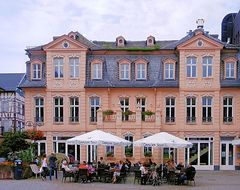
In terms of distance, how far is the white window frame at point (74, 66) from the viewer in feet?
129

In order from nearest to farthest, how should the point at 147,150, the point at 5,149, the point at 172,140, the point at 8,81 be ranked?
1. the point at 172,140
2. the point at 5,149
3. the point at 147,150
4. the point at 8,81

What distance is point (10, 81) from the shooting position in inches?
2473

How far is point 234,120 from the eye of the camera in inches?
1510

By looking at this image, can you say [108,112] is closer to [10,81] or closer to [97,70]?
[97,70]

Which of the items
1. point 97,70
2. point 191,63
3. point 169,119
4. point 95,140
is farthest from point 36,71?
point 95,140

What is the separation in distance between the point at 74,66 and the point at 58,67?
131 centimetres

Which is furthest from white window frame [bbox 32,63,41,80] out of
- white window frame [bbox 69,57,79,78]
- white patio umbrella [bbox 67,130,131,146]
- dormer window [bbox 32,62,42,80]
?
white patio umbrella [bbox 67,130,131,146]

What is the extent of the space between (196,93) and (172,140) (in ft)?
39.0

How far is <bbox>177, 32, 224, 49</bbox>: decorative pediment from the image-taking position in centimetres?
3822

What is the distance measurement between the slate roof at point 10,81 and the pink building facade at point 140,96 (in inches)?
859

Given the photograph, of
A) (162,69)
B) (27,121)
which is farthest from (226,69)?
(27,121)

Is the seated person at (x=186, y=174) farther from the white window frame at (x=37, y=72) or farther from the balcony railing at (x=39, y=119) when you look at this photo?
the white window frame at (x=37, y=72)

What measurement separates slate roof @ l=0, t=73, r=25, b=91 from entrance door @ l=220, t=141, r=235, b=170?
3148cm

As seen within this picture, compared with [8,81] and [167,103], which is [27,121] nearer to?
[167,103]
